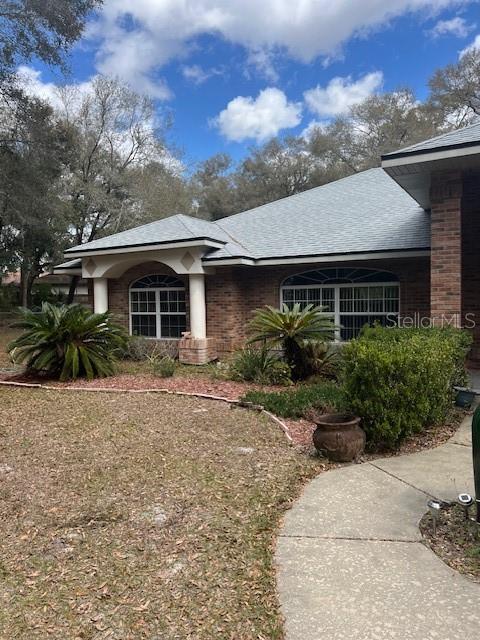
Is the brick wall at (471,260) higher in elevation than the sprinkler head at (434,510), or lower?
higher

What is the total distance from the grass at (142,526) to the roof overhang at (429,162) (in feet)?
14.9

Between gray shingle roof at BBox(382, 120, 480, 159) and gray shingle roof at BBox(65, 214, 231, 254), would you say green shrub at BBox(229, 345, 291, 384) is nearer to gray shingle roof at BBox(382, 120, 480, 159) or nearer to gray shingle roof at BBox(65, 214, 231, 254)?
gray shingle roof at BBox(65, 214, 231, 254)

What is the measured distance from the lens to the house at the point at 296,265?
1013 cm

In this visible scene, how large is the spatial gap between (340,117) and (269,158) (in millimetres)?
6067

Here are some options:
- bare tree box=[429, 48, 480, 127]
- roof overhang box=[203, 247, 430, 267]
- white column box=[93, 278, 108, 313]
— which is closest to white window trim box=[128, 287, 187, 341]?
white column box=[93, 278, 108, 313]

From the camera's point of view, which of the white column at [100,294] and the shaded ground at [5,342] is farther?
the white column at [100,294]

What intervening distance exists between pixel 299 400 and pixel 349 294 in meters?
5.65

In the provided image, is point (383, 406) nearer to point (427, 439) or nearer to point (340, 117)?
point (427, 439)

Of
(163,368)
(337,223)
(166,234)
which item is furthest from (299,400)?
(337,223)

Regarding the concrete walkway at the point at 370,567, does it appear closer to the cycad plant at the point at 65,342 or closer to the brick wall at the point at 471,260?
the brick wall at the point at 471,260

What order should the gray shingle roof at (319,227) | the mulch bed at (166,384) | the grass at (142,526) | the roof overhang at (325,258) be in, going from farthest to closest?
the gray shingle roof at (319,227) → the roof overhang at (325,258) → the mulch bed at (166,384) → the grass at (142,526)

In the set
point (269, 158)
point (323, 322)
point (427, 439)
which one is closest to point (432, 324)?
point (323, 322)

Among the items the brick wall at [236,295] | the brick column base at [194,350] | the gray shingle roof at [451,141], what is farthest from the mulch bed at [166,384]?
the gray shingle roof at [451,141]

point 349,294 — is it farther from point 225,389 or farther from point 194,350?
point 225,389
